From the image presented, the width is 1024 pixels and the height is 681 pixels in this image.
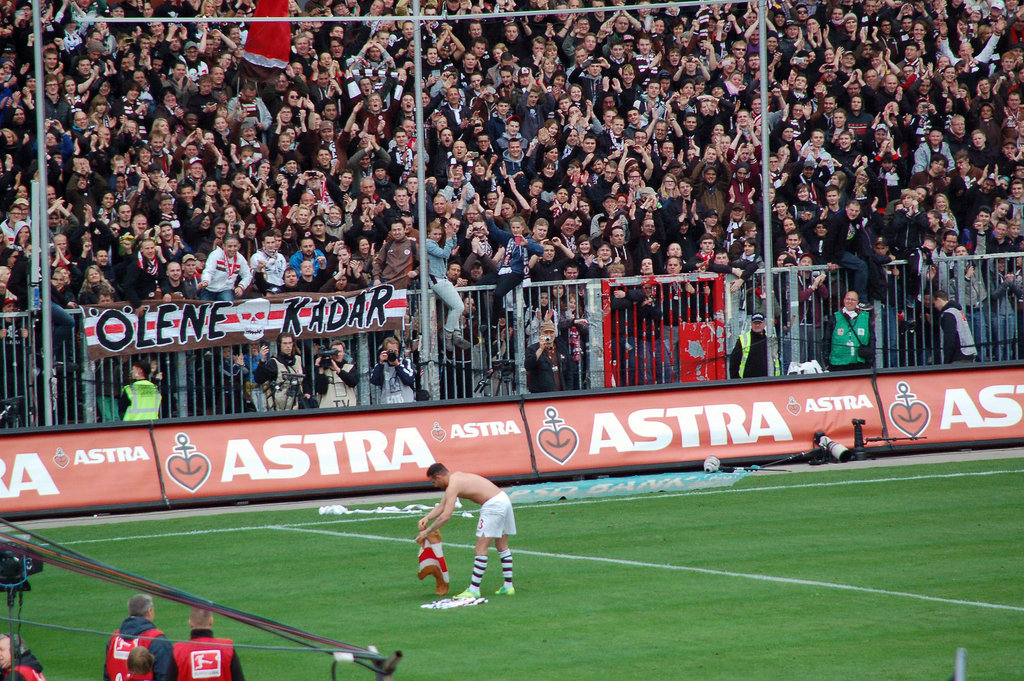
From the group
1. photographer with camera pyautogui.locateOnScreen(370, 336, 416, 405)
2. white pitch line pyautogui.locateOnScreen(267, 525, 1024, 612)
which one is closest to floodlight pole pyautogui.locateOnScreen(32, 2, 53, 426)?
white pitch line pyautogui.locateOnScreen(267, 525, 1024, 612)

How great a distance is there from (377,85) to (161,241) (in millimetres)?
5885

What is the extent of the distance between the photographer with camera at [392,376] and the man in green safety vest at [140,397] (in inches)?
134

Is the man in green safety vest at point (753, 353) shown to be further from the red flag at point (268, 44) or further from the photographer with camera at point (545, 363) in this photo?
the red flag at point (268, 44)

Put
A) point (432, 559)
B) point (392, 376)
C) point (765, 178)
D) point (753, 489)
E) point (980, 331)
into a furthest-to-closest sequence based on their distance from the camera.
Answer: point (980, 331), point (765, 178), point (392, 376), point (753, 489), point (432, 559)

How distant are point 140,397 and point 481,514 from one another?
7969 millimetres

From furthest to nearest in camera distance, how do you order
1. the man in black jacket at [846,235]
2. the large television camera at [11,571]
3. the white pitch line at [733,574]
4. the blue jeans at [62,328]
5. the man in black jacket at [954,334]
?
1. the man in black jacket at [846,235]
2. the man in black jacket at [954,334]
3. the blue jeans at [62,328]
4. the white pitch line at [733,574]
5. the large television camera at [11,571]

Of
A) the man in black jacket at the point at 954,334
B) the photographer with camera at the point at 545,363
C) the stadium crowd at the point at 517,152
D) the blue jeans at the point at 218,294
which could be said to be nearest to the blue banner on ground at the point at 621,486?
the photographer with camera at the point at 545,363

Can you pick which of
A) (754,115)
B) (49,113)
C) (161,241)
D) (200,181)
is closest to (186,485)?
(161,241)

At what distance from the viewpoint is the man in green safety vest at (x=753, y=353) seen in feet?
73.9

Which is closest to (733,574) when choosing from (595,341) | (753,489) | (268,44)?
(753,489)

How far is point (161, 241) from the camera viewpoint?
21562mm

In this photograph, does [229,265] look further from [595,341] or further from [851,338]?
[851,338]

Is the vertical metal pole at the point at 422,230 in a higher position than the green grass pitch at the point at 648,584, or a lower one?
higher

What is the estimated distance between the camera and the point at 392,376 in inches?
857
